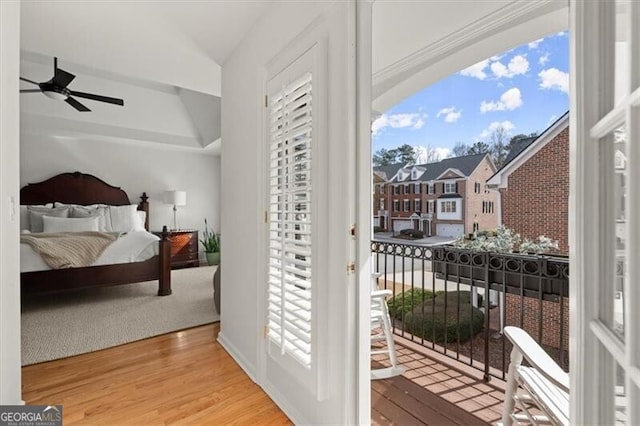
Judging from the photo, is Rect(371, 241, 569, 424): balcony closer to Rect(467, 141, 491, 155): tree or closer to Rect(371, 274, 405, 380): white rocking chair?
Rect(371, 274, 405, 380): white rocking chair

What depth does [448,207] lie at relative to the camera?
282cm

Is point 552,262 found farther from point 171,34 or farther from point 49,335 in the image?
point 49,335

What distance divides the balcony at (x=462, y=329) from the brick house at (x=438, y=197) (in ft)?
1.04

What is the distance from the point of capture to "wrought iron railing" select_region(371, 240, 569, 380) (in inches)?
78.7

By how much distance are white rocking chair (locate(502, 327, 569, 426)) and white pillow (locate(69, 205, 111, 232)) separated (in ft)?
19.0

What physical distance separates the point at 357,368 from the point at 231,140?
1.95m

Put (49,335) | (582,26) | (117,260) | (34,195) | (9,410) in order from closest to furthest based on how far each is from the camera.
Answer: (582,26)
(9,410)
(49,335)
(117,260)
(34,195)

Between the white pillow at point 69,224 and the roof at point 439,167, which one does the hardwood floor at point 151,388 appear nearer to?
the roof at point 439,167

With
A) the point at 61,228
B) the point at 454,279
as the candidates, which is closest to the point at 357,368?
the point at 454,279

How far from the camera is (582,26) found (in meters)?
0.59

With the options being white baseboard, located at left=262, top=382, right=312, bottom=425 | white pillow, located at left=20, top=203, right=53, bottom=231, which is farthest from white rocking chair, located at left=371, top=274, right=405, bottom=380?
white pillow, located at left=20, top=203, right=53, bottom=231

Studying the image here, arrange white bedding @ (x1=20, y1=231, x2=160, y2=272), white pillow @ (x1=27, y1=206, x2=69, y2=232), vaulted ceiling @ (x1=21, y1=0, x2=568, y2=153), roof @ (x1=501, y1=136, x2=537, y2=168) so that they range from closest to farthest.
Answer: vaulted ceiling @ (x1=21, y1=0, x2=568, y2=153)
roof @ (x1=501, y1=136, x2=537, y2=168)
white bedding @ (x1=20, y1=231, x2=160, y2=272)
white pillow @ (x1=27, y1=206, x2=69, y2=232)

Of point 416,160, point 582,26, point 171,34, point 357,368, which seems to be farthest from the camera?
point 416,160

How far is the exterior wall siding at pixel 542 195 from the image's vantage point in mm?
2221
